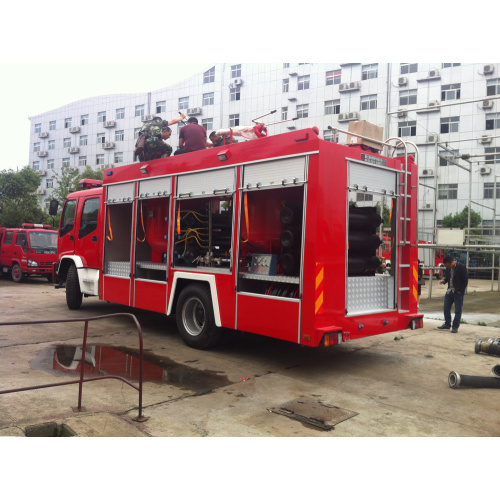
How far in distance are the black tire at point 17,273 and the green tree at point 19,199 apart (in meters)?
10.5

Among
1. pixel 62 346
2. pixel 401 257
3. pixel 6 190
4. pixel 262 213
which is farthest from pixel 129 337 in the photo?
pixel 6 190

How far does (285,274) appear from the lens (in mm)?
6555

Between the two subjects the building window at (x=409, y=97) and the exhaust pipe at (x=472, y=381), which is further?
the building window at (x=409, y=97)

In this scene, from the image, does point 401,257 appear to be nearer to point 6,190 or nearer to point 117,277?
point 117,277

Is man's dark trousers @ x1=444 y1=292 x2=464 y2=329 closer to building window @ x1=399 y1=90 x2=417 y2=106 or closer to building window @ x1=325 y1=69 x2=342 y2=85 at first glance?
building window @ x1=399 y1=90 x2=417 y2=106

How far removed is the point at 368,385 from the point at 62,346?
15.6 ft

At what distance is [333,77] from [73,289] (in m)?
32.6

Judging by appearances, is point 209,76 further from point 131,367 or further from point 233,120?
point 131,367

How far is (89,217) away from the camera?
1027 cm

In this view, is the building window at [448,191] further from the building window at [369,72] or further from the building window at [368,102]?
the building window at [369,72]

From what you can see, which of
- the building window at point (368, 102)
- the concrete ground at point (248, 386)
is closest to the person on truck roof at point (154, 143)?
the concrete ground at point (248, 386)

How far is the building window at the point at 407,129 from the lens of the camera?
34688 millimetres

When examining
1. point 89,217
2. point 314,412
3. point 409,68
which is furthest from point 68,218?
point 409,68

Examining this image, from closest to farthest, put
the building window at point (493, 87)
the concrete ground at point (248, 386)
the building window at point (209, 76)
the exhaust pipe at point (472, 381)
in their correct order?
the concrete ground at point (248, 386), the exhaust pipe at point (472, 381), the building window at point (493, 87), the building window at point (209, 76)
